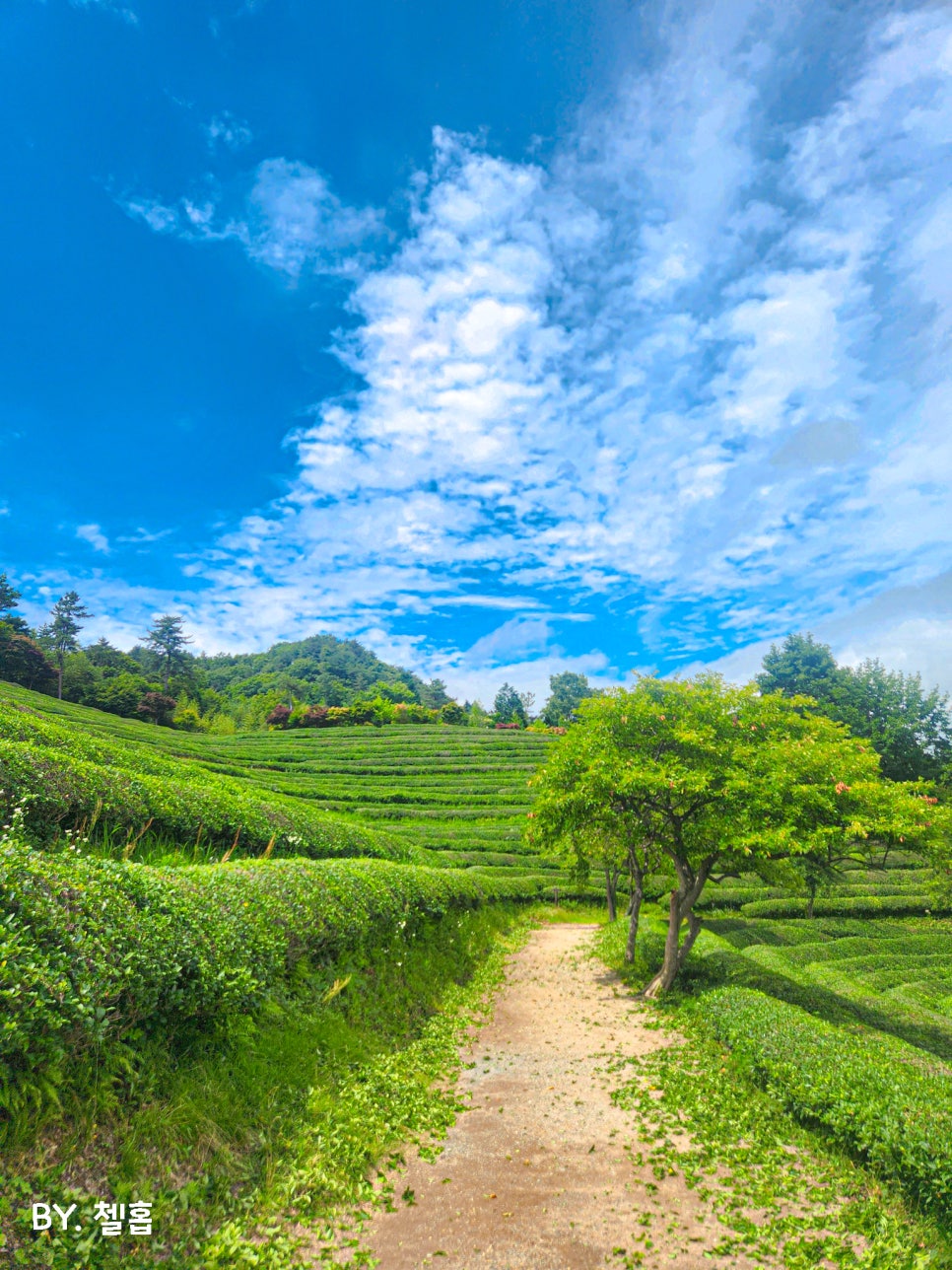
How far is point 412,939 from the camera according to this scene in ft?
42.3

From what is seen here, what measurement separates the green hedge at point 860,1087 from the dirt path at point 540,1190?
2210mm

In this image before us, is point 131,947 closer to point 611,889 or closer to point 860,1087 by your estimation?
point 860,1087

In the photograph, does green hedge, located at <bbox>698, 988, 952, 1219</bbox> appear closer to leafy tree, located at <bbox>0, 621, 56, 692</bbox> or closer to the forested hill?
leafy tree, located at <bbox>0, 621, 56, 692</bbox>

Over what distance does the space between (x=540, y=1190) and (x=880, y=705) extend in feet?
233

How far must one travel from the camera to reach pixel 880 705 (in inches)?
2504

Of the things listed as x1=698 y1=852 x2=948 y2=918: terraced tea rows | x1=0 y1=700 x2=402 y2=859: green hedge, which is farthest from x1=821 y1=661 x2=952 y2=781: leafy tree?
x1=0 y1=700 x2=402 y2=859: green hedge

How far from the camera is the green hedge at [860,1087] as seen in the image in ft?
20.3

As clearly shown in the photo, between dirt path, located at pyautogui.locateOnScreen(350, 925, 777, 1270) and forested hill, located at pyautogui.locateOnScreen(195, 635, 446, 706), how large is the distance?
9372 cm

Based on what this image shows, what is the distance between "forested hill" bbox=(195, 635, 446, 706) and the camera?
107062 millimetres

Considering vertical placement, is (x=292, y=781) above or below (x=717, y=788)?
above

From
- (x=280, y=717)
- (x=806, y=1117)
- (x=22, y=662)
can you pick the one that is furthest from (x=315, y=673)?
(x=806, y=1117)

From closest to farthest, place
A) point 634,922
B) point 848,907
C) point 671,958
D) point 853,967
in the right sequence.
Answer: point 671,958 → point 634,922 → point 853,967 → point 848,907

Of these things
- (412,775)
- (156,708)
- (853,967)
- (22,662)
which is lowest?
(853,967)

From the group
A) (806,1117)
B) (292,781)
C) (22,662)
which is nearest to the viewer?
(806,1117)
